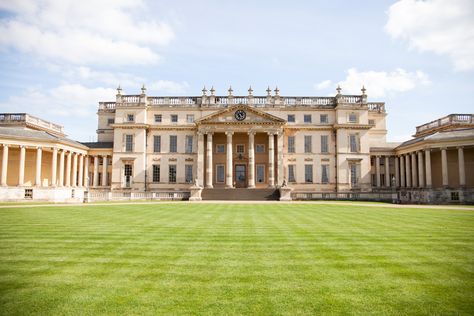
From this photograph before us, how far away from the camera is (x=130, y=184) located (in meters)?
52.4

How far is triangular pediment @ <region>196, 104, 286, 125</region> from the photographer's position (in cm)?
4894

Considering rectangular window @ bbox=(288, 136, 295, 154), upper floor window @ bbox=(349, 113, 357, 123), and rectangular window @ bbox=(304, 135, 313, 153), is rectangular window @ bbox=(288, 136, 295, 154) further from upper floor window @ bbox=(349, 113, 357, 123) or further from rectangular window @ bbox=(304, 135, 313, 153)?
upper floor window @ bbox=(349, 113, 357, 123)

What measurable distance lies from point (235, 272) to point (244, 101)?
4581 cm

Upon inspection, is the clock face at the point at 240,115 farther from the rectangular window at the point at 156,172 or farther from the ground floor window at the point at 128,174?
the ground floor window at the point at 128,174

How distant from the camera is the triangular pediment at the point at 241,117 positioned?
48.9 m

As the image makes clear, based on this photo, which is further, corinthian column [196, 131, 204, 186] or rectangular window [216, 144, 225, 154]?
rectangular window [216, 144, 225, 154]

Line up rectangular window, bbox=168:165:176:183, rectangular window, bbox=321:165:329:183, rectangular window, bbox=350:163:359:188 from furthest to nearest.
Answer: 1. rectangular window, bbox=168:165:176:183
2. rectangular window, bbox=321:165:329:183
3. rectangular window, bbox=350:163:359:188

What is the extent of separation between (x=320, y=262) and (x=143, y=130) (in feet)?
155

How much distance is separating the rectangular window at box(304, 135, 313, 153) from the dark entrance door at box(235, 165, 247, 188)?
10.2m

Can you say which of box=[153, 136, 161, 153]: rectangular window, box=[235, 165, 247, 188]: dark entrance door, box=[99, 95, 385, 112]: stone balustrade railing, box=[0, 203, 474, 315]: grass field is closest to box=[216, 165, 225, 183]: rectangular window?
box=[235, 165, 247, 188]: dark entrance door

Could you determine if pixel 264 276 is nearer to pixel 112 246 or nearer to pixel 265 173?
pixel 112 246

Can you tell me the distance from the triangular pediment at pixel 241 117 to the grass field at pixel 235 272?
3654cm

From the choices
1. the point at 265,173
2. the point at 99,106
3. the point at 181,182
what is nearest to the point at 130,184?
the point at 181,182

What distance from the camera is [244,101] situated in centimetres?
5225
